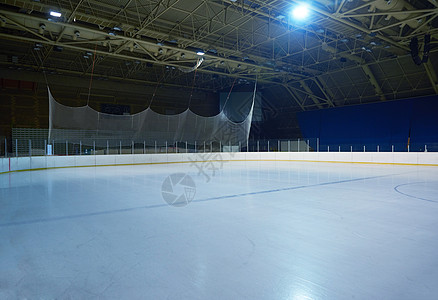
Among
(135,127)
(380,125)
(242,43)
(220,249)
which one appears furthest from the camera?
(380,125)

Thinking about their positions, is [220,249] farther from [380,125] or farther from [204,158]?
[380,125]

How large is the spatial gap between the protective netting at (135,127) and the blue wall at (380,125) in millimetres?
8892

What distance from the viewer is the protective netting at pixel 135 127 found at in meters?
15.4

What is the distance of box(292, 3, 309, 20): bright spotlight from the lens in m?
13.0

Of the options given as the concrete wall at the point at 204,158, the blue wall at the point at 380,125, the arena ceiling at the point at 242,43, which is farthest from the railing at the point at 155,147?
the arena ceiling at the point at 242,43

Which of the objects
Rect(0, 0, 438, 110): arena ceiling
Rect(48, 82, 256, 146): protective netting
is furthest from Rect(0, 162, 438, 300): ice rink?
Rect(0, 0, 438, 110): arena ceiling

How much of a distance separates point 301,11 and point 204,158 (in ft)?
38.8

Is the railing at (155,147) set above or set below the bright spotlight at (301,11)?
below

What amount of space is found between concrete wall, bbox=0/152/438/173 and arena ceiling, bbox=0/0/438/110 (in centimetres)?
574

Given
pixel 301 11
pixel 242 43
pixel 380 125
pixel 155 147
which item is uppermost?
pixel 242 43

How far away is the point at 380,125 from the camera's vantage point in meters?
22.8

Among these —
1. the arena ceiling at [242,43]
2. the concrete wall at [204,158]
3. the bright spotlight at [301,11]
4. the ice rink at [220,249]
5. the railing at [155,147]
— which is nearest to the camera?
the ice rink at [220,249]

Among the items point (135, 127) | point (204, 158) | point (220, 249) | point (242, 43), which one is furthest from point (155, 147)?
point (220, 249)

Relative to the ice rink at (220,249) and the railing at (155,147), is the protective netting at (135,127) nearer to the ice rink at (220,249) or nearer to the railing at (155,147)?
the railing at (155,147)
